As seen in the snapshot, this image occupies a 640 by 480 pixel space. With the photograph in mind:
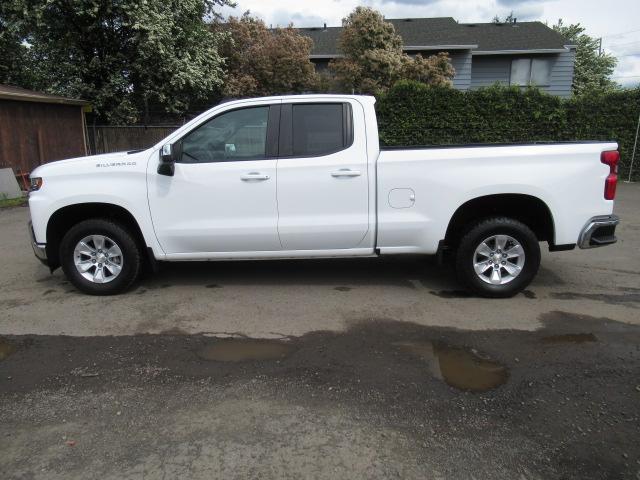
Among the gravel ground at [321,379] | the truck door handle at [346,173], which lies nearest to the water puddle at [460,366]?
the gravel ground at [321,379]

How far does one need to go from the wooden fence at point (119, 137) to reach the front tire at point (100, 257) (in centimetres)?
1238

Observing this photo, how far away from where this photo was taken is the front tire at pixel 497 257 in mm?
5148

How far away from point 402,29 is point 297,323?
21018mm

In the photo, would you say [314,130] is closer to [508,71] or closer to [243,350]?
[243,350]

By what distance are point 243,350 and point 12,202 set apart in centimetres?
1088

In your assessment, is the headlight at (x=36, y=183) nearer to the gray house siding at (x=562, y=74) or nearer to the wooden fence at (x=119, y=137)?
the wooden fence at (x=119, y=137)

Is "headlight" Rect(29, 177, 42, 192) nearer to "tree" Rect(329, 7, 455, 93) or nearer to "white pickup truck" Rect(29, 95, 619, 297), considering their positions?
"white pickup truck" Rect(29, 95, 619, 297)

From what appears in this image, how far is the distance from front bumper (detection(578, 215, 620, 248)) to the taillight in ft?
0.73

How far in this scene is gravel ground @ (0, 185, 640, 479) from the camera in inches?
110

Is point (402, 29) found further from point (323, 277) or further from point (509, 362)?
point (509, 362)

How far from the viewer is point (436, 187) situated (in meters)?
5.04

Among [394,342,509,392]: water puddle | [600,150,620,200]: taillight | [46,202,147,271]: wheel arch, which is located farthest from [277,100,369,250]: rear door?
[600,150,620,200]: taillight

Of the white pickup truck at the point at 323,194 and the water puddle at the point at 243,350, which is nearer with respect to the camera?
the water puddle at the point at 243,350

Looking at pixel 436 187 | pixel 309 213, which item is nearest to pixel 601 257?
pixel 436 187
